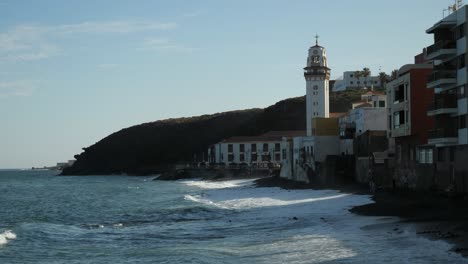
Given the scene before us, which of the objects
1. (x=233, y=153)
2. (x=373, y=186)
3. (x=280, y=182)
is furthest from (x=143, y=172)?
(x=373, y=186)

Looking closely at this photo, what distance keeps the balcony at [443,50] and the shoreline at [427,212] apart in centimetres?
822

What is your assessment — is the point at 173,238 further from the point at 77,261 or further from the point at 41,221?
the point at 41,221

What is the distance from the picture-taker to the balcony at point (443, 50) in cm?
3897

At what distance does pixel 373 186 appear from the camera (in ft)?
163

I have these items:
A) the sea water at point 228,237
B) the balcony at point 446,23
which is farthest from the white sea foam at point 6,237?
the balcony at point 446,23

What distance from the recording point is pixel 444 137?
39000 mm

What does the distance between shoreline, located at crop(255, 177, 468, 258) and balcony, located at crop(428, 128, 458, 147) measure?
3.14 metres

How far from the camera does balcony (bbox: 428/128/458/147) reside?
38.5 m

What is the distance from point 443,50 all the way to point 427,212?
11.7 metres

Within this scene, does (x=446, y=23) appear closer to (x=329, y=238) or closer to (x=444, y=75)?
(x=444, y=75)

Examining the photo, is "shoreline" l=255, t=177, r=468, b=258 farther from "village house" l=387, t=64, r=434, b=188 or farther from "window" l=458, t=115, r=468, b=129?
"window" l=458, t=115, r=468, b=129

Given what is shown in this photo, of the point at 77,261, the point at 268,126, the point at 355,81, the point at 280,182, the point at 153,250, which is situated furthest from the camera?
the point at 355,81

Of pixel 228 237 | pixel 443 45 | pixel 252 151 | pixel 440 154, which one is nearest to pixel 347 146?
pixel 440 154

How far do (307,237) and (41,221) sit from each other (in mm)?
23140
